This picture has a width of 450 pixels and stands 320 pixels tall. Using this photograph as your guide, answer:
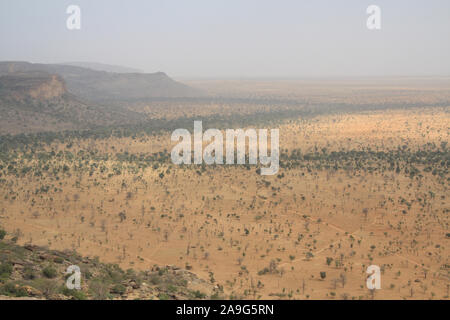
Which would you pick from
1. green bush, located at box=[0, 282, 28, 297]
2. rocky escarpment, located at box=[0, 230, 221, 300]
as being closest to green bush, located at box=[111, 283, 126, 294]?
rocky escarpment, located at box=[0, 230, 221, 300]

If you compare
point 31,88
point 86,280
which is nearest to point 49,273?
point 86,280

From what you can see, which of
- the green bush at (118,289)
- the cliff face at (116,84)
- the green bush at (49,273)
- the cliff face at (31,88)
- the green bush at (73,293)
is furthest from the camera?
the cliff face at (116,84)

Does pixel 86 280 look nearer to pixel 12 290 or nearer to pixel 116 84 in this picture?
pixel 12 290

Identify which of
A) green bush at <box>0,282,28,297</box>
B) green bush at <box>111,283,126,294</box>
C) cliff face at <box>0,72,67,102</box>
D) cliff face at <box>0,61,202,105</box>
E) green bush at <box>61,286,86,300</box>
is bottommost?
green bush at <box>111,283,126,294</box>

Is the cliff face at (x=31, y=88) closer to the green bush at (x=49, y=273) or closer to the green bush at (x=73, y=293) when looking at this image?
the green bush at (x=49, y=273)

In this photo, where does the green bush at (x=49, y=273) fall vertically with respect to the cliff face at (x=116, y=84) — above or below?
below

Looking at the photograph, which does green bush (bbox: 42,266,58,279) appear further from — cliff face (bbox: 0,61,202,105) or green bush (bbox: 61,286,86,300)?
cliff face (bbox: 0,61,202,105)

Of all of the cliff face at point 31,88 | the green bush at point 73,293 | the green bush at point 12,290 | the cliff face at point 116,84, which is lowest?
the green bush at point 73,293

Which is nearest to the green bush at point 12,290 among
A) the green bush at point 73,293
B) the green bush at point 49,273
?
the green bush at point 73,293
